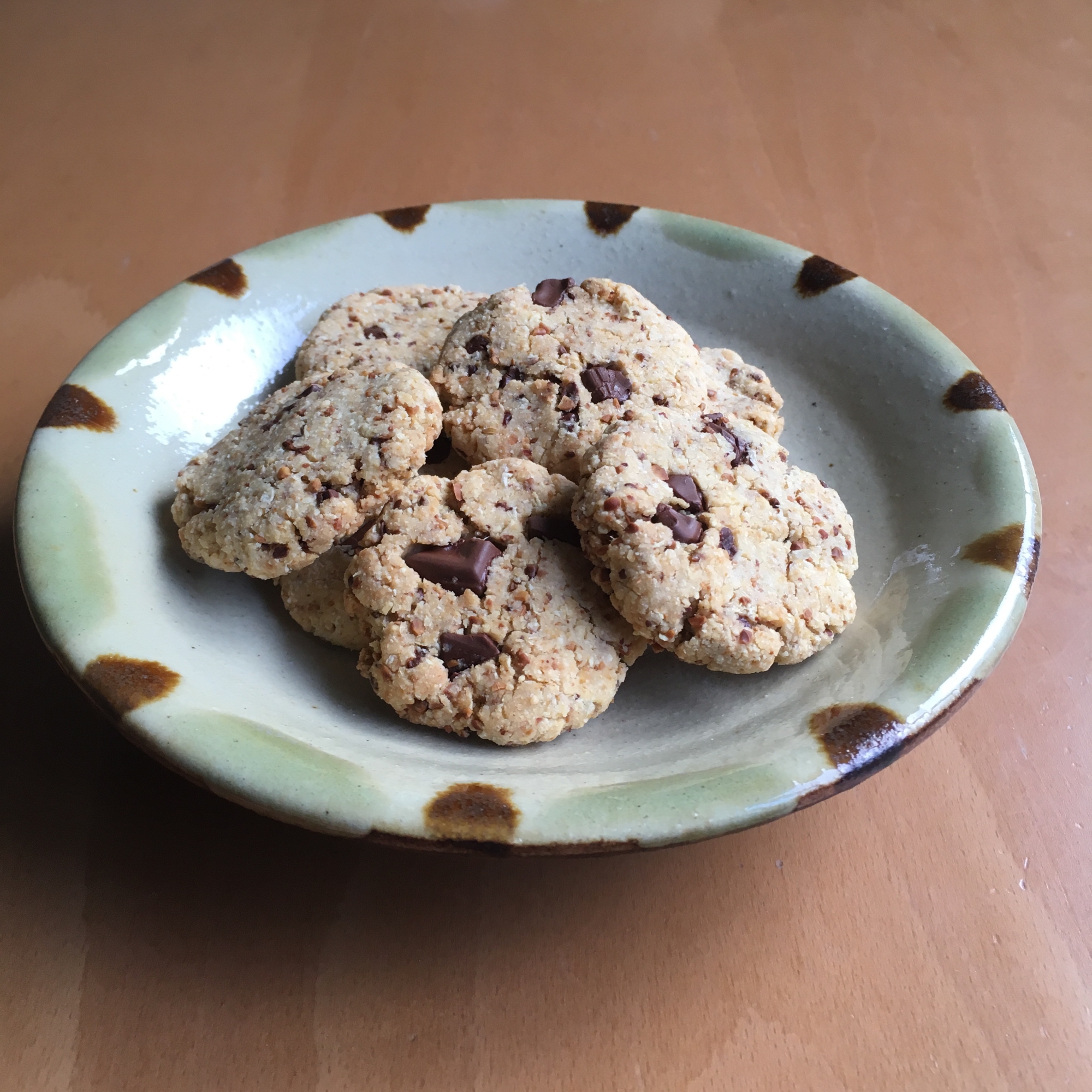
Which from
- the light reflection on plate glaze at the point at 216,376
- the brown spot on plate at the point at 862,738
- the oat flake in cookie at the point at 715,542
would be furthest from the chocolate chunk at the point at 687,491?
the light reflection on plate glaze at the point at 216,376

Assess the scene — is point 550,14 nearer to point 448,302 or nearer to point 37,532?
point 448,302

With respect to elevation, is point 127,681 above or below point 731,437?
below

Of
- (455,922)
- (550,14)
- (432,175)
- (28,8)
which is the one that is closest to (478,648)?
(455,922)

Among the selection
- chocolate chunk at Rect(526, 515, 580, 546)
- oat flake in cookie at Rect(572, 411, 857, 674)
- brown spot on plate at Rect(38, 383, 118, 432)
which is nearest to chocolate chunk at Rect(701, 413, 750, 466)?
oat flake in cookie at Rect(572, 411, 857, 674)

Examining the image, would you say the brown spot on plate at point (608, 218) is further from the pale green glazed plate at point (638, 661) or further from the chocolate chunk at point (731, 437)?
the chocolate chunk at point (731, 437)

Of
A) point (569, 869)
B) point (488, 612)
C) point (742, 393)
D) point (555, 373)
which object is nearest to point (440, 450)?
point (555, 373)

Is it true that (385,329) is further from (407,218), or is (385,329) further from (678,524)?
(678,524)
